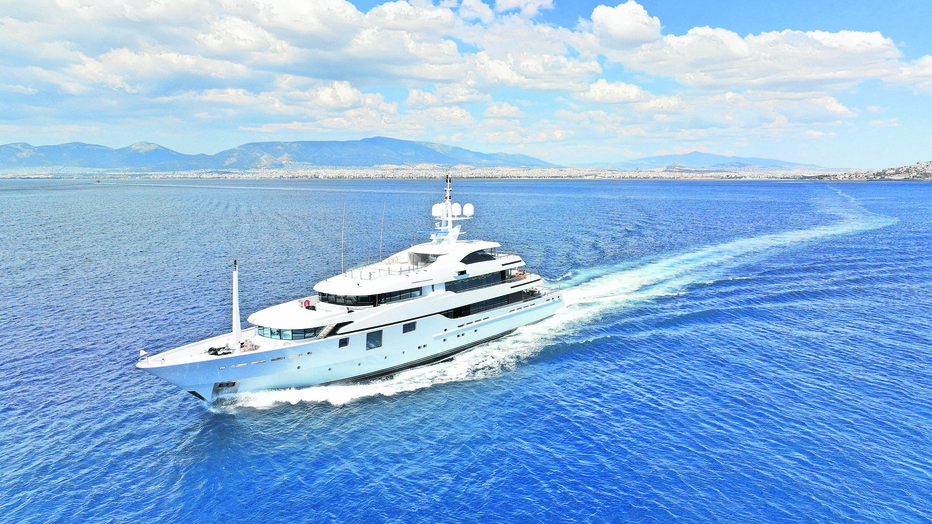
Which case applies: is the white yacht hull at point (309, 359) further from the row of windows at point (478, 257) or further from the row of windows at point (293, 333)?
the row of windows at point (478, 257)

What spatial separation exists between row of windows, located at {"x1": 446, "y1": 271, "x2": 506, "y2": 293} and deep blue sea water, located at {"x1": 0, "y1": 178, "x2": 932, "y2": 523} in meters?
4.70

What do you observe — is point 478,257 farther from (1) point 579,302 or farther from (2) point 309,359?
(2) point 309,359

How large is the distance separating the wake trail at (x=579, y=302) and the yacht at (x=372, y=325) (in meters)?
0.77

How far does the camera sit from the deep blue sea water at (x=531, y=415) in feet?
63.8

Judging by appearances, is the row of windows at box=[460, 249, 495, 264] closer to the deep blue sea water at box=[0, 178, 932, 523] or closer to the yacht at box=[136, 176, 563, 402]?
the yacht at box=[136, 176, 563, 402]

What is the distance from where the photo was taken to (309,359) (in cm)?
2791

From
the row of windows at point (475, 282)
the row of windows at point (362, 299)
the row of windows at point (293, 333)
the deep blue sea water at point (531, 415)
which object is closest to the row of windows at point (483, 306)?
the row of windows at point (475, 282)

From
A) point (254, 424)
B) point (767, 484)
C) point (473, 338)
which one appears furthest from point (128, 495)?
point (767, 484)

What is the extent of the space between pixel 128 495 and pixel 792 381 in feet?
111

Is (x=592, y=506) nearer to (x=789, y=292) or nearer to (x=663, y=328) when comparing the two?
(x=663, y=328)

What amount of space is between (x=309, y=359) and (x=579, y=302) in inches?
1037

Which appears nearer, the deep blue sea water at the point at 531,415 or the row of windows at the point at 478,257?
the deep blue sea water at the point at 531,415

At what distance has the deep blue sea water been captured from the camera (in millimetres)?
19453

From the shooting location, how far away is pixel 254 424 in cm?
2508
